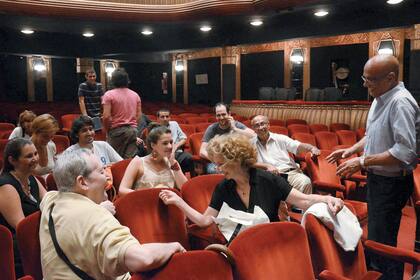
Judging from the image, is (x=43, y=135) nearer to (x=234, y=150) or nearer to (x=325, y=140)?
(x=234, y=150)

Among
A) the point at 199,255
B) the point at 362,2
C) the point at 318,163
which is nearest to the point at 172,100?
the point at 362,2

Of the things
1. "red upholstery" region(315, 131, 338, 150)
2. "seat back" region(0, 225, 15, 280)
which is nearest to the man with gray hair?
"seat back" region(0, 225, 15, 280)

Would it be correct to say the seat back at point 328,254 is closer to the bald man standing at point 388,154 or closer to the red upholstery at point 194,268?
the bald man standing at point 388,154

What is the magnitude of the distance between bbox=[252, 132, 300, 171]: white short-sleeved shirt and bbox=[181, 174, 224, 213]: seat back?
1.25 m

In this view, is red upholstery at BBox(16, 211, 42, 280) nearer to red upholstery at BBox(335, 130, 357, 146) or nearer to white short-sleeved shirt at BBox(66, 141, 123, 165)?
white short-sleeved shirt at BBox(66, 141, 123, 165)

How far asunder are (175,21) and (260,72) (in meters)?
5.56

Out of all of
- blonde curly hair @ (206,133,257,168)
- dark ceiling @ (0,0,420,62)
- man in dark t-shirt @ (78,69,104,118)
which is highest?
dark ceiling @ (0,0,420,62)

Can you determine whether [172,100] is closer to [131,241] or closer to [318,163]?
[318,163]

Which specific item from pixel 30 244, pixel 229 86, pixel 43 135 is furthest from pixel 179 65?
pixel 30 244

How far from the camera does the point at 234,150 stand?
224cm

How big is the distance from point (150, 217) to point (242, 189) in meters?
0.55

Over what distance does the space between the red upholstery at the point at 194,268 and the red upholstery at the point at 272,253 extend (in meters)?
0.11

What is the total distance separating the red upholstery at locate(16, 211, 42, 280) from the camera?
1.84 meters

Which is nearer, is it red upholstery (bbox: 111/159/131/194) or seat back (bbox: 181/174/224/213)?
seat back (bbox: 181/174/224/213)
